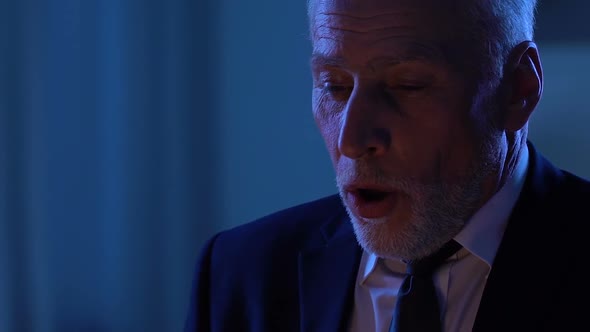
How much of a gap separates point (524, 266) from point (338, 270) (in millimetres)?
286

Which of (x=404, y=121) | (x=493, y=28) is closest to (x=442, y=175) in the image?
(x=404, y=121)

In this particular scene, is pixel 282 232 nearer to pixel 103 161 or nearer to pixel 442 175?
pixel 442 175

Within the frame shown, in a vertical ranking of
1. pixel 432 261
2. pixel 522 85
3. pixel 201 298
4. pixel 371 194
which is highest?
pixel 522 85

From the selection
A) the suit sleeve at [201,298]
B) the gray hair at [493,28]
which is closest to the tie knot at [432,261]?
the gray hair at [493,28]

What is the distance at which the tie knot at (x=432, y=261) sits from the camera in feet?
3.87

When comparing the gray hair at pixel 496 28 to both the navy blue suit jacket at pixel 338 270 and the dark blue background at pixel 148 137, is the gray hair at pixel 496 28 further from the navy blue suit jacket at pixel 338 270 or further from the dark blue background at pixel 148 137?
the dark blue background at pixel 148 137

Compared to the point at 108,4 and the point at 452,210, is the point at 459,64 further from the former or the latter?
the point at 108,4

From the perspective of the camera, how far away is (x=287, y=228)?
4.63 feet

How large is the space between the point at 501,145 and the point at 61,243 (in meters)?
1.04

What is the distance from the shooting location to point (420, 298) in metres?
1.16

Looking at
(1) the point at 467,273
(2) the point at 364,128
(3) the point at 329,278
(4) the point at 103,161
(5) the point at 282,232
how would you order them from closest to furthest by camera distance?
1. (2) the point at 364,128
2. (1) the point at 467,273
3. (3) the point at 329,278
4. (5) the point at 282,232
5. (4) the point at 103,161

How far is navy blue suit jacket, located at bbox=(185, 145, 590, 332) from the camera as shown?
112 centimetres

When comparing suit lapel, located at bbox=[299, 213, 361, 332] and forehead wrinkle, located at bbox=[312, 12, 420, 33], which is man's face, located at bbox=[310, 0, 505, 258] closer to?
forehead wrinkle, located at bbox=[312, 12, 420, 33]

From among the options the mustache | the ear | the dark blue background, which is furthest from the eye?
the dark blue background
